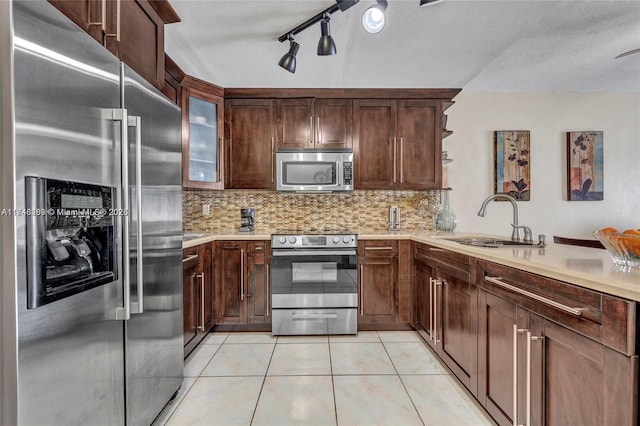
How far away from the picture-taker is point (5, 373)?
81 cm

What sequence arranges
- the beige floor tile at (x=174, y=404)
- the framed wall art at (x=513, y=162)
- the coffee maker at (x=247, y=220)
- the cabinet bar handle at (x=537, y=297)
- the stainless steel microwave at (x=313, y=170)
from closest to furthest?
the cabinet bar handle at (x=537, y=297) < the beige floor tile at (x=174, y=404) < the stainless steel microwave at (x=313, y=170) < the coffee maker at (x=247, y=220) < the framed wall art at (x=513, y=162)

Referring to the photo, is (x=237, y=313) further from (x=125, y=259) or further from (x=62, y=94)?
(x=62, y=94)

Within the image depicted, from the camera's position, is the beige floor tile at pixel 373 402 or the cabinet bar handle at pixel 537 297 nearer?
the cabinet bar handle at pixel 537 297

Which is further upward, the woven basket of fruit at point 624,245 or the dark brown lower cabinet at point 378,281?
the woven basket of fruit at point 624,245

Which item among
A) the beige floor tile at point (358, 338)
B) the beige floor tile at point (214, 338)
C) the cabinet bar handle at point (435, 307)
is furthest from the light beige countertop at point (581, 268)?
the beige floor tile at point (214, 338)

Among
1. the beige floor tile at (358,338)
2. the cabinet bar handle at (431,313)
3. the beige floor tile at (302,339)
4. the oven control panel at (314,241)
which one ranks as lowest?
the beige floor tile at (302,339)

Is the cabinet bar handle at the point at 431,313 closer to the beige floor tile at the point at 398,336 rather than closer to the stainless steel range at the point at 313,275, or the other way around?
the beige floor tile at the point at 398,336

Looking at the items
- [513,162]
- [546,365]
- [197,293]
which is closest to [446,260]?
[546,365]

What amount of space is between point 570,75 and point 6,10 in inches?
174

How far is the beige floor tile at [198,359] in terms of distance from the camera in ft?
7.32

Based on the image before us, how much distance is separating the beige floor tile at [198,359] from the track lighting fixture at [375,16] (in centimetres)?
247

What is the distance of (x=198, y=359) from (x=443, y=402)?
1.69 meters

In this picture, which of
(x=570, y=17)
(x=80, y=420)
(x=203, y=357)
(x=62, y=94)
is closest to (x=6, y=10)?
(x=62, y=94)

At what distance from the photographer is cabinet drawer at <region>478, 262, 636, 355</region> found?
898mm
